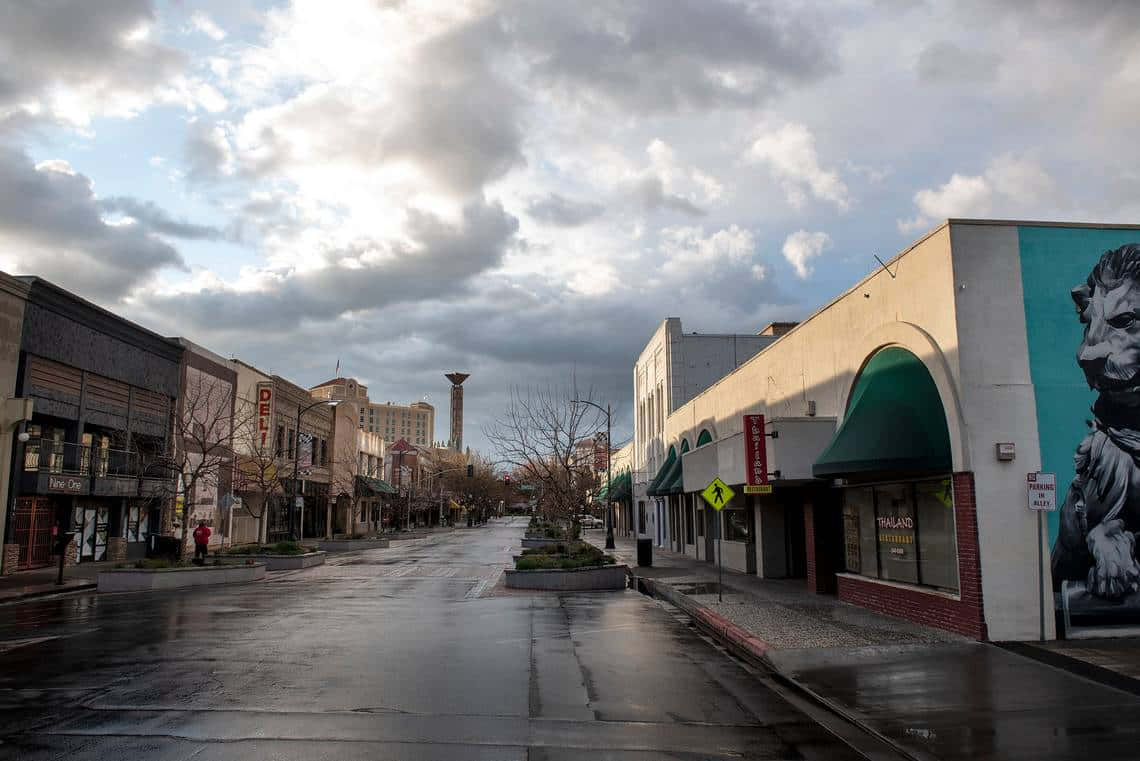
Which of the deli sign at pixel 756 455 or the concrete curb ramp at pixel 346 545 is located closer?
the deli sign at pixel 756 455

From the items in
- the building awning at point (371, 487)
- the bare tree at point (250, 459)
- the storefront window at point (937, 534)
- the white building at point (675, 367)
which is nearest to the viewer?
the storefront window at point (937, 534)

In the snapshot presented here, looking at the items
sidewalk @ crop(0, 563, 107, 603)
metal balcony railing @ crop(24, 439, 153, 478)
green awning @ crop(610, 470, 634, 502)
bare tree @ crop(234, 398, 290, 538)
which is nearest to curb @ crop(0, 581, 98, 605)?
sidewalk @ crop(0, 563, 107, 603)

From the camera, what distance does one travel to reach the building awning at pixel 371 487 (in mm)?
64006

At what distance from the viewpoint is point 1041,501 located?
1249 centimetres

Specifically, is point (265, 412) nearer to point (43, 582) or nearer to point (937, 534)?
point (43, 582)

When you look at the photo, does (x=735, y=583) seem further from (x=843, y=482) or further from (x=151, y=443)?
(x=151, y=443)

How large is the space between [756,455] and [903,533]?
4060 mm

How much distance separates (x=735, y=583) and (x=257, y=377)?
34.3 meters

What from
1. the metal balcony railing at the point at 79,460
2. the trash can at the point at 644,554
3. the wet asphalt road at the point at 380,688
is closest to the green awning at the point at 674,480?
the trash can at the point at 644,554

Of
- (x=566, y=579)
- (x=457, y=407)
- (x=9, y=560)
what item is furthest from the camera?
(x=457, y=407)

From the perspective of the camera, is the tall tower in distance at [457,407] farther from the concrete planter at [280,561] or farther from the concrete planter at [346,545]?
the concrete planter at [280,561]

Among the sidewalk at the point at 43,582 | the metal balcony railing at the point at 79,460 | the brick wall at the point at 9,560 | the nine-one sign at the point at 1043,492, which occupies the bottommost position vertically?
the sidewalk at the point at 43,582

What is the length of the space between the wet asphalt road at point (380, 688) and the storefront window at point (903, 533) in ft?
13.7

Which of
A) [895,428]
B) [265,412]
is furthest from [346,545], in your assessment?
[895,428]
